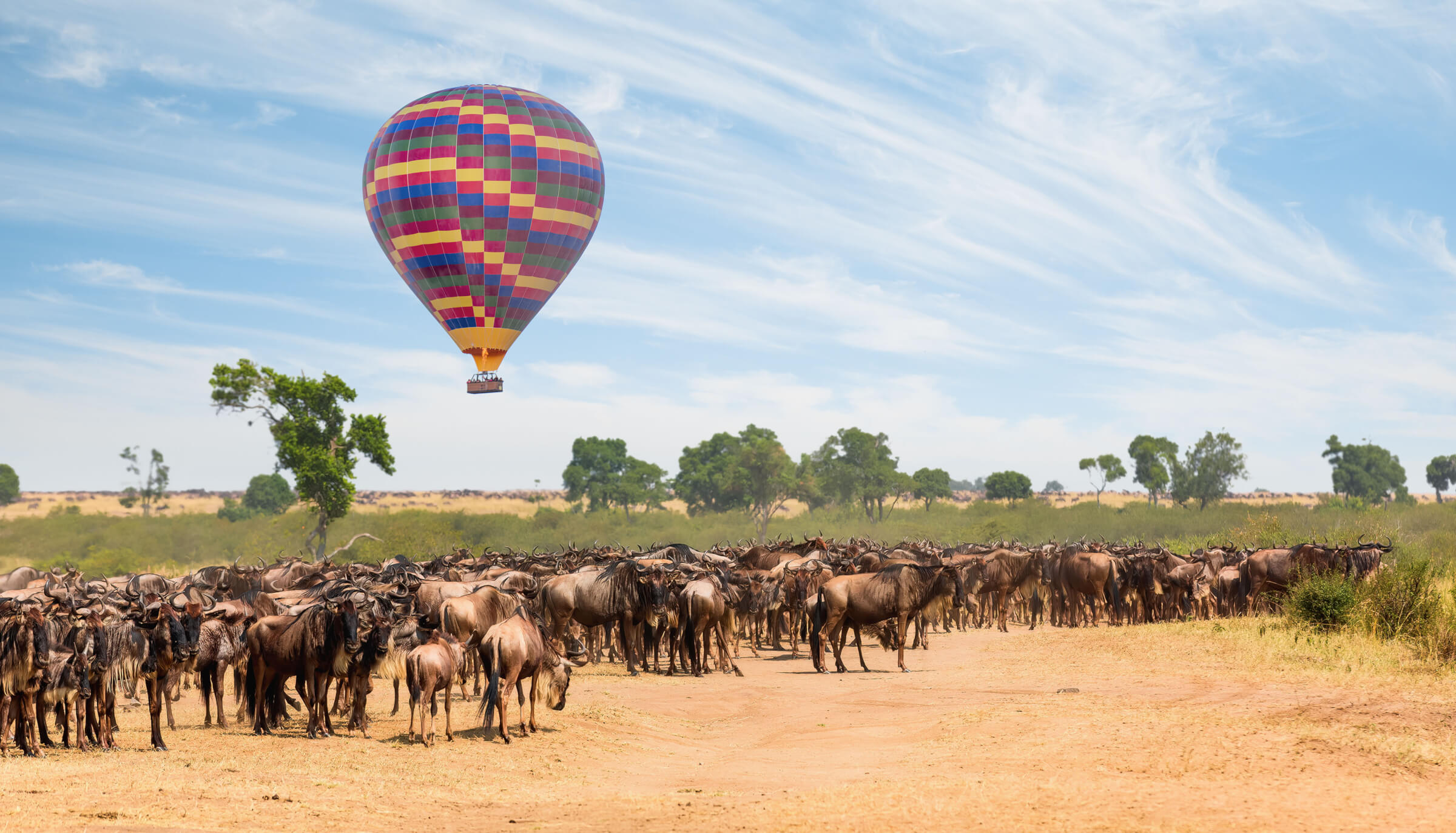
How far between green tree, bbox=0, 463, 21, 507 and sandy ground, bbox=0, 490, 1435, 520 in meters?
1.34

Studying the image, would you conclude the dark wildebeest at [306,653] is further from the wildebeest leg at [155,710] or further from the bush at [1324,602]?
the bush at [1324,602]

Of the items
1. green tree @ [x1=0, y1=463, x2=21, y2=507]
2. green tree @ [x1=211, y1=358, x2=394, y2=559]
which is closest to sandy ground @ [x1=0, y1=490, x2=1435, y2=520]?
green tree @ [x1=0, y1=463, x2=21, y2=507]

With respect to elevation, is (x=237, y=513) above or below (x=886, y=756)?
above

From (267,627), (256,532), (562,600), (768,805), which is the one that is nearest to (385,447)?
(256,532)

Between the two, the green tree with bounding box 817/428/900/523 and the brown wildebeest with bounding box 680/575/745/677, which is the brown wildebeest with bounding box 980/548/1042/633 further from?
the green tree with bounding box 817/428/900/523

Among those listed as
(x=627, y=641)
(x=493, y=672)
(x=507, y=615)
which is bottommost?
(x=627, y=641)

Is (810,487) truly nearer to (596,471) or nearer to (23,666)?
(596,471)

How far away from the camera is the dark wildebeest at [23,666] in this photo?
12758mm

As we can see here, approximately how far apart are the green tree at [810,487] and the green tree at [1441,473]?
69.1 m

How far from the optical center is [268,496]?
383 ft

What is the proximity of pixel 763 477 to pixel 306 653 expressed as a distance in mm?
91111

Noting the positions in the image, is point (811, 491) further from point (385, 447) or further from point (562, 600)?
point (562, 600)

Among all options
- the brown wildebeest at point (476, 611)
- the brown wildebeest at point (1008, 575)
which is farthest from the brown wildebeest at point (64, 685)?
the brown wildebeest at point (1008, 575)

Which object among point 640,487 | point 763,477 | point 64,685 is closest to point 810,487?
point 763,477
